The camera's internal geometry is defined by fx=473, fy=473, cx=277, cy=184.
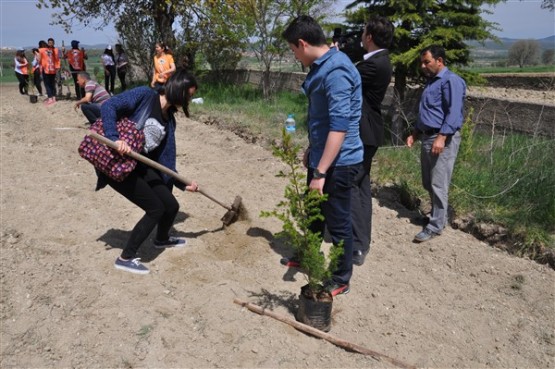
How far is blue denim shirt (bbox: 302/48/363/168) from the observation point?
272cm

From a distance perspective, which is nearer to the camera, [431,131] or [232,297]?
[232,297]

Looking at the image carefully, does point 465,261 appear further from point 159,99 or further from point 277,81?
point 277,81

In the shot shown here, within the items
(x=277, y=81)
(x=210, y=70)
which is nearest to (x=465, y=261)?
(x=277, y=81)

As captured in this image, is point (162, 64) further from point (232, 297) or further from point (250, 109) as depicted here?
point (232, 297)

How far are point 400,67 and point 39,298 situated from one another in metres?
5.62

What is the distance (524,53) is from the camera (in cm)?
2259

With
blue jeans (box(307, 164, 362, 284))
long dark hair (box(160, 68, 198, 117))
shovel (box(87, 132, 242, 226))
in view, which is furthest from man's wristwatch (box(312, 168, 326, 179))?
shovel (box(87, 132, 242, 226))

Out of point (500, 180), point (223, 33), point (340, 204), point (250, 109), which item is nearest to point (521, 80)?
point (250, 109)

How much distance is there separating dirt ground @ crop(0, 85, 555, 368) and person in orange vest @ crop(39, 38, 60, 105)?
797 centimetres

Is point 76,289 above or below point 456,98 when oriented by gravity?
below

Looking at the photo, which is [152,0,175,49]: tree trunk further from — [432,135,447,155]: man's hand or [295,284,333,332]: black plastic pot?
[295,284,333,332]: black plastic pot

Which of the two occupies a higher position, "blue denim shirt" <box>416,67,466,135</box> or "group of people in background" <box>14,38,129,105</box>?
"blue denim shirt" <box>416,67,466,135</box>

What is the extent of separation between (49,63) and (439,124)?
11.0 m

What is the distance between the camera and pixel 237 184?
18.8 ft
